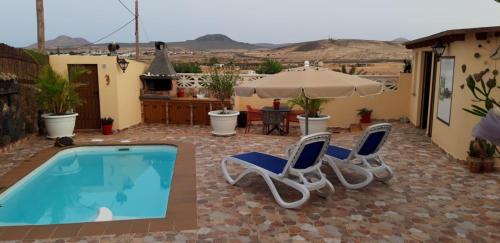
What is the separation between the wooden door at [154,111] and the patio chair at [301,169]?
8009 millimetres

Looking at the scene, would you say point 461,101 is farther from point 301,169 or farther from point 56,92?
point 56,92

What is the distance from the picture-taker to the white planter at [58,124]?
10281mm

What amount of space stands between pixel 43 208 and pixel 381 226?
5.21 metres

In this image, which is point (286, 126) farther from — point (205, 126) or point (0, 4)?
point (0, 4)

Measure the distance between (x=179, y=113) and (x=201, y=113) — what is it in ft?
2.54

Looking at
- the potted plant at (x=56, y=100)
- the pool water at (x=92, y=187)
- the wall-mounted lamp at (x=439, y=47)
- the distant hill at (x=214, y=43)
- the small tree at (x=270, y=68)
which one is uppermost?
the distant hill at (x=214, y=43)

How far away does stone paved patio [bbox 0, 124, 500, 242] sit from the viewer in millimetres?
4539

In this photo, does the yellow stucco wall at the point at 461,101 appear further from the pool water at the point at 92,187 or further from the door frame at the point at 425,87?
the pool water at the point at 92,187

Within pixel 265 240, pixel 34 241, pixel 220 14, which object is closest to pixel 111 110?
pixel 34 241

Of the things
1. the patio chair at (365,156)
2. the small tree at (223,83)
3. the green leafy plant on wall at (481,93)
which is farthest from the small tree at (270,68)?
the green leafy plant on wall at (481,93)

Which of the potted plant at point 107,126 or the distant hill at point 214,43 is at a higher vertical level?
the distant hill at point 214,43

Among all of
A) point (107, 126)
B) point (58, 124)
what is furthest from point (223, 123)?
point (58, 124)

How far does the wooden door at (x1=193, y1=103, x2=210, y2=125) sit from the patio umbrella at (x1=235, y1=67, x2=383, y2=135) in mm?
7038

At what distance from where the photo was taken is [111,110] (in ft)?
39.1
